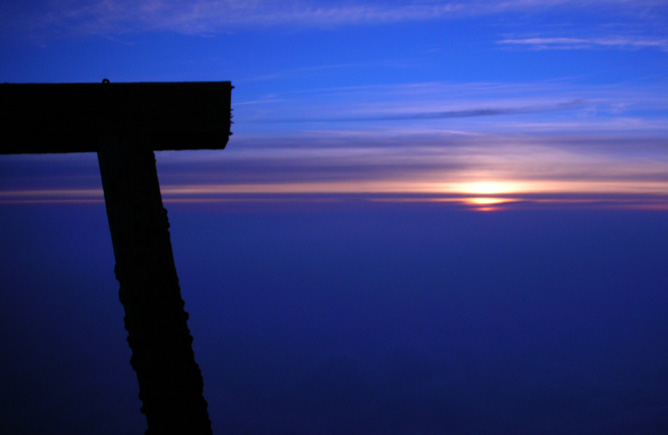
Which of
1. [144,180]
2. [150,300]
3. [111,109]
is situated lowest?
[150,300]

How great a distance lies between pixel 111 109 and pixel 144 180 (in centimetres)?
23

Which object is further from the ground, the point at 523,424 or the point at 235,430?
the point at 235,430

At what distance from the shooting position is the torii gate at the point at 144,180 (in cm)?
135

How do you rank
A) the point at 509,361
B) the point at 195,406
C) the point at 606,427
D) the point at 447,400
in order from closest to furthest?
the point at 195,406 → the point at 606,427 → the point at 447,400 → the point at 509,361

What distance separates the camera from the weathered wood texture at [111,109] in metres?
1.41

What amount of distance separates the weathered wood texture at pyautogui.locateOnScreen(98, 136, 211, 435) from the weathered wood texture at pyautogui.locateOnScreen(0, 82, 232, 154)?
Result: 3.1 inches

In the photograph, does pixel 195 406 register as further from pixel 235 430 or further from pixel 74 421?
pixel 74 421

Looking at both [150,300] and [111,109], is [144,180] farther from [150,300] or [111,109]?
[150,300]

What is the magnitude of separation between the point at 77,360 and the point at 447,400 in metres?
120

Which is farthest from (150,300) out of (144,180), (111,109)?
(111,109)

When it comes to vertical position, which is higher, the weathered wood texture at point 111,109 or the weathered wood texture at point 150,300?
the weathered wood texture at point 111,109

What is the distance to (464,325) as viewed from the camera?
189m

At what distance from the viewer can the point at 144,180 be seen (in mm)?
1421

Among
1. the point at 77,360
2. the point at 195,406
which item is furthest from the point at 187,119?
the point at 77,360
